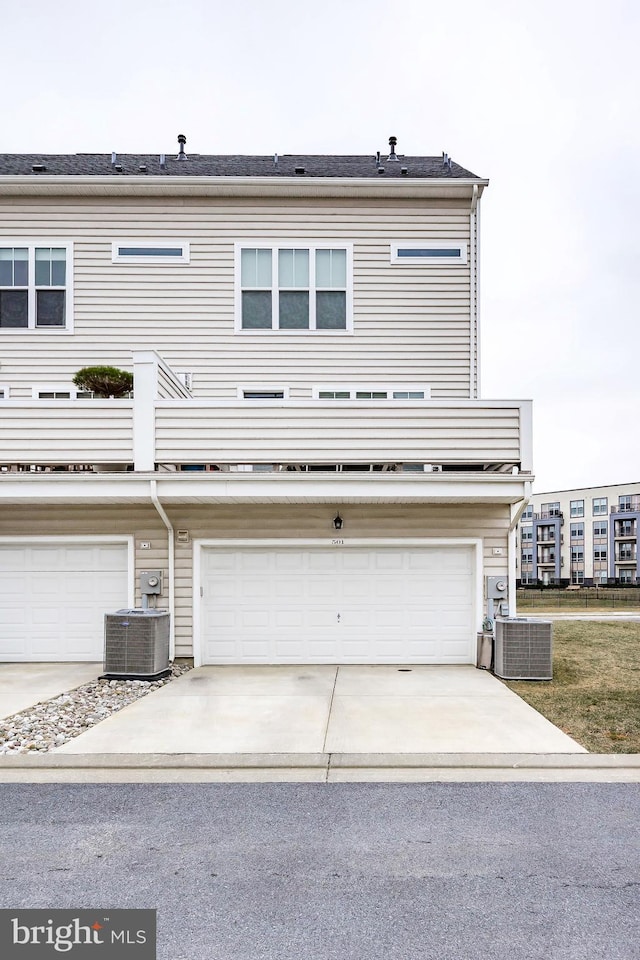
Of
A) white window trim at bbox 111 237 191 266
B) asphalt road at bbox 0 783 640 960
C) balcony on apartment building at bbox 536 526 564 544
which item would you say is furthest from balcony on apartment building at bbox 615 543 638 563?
asphalt road at bbox 0 783 640 960

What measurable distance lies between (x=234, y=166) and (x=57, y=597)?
30.1 feet

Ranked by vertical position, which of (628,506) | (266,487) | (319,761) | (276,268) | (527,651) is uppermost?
(276,268)

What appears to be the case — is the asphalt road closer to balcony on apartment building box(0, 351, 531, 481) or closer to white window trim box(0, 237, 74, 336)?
balcony on apartment building box(0, 351, 531, 481)

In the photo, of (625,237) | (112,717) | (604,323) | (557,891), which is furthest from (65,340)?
(604,323)

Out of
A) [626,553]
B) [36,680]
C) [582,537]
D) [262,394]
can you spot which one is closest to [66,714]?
[36,680]

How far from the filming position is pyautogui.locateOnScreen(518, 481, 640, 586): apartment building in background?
213 ft

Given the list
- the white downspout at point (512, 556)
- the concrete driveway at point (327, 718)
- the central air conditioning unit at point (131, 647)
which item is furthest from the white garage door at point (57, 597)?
the white downspout at point (512, 556)

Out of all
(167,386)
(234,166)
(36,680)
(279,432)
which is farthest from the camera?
(234,166)

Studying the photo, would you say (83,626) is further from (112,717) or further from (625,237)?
(625,237)

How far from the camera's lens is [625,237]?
20188mm

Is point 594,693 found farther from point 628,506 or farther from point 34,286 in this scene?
point 628,506

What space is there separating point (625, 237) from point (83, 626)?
2061 centimetres

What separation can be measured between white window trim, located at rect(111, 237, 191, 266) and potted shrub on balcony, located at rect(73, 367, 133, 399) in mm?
3012

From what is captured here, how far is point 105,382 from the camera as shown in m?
9.24
